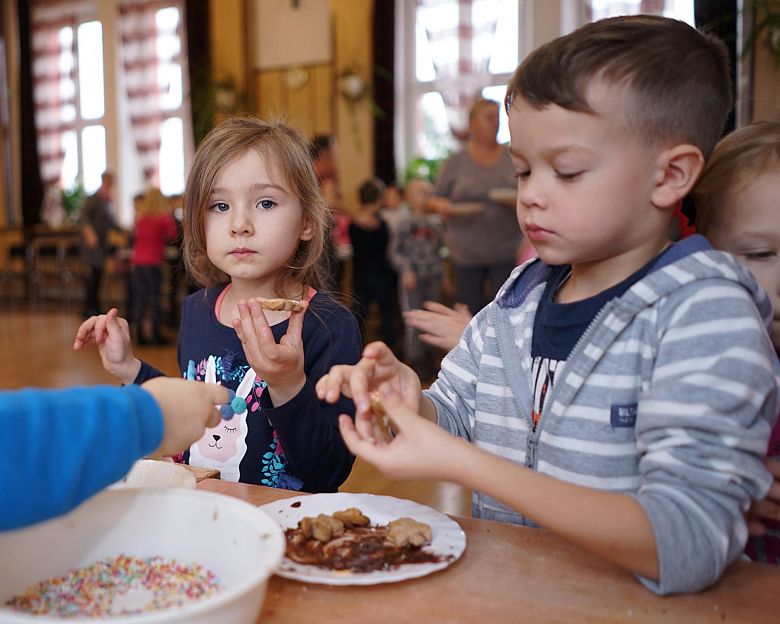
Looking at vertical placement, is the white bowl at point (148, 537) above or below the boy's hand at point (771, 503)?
above

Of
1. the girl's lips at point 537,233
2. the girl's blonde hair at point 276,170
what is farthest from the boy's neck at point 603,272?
the girl's blonde hair at point 276,170

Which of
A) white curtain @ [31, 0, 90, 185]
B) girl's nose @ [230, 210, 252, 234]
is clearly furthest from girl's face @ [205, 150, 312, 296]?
white curtain @ [31, 0, 90, 185]

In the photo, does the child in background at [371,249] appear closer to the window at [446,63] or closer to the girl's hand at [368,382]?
the window at [446,63]

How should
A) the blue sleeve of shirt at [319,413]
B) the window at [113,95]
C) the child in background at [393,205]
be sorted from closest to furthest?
the blue sleeve of shirt at [319,413], the child in background at [393,205], the window at [113,95]

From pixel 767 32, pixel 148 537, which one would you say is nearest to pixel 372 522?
pixel 148 537

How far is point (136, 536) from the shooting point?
764 millimetres

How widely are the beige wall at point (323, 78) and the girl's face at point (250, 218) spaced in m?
6.50

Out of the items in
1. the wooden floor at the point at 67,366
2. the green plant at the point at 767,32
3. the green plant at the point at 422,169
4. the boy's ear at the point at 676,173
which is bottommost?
the wooden floor at the point at 67,366

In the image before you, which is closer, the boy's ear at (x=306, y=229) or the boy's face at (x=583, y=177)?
the boy's face at (x=583, y=177)

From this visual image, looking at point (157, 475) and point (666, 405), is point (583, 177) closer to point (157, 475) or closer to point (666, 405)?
point (666, 405)

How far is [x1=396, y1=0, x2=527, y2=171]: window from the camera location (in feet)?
24.7

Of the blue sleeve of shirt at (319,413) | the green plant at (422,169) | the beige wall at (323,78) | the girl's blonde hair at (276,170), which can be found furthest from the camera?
the beige wall at (323,78)

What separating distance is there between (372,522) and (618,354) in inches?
13.7

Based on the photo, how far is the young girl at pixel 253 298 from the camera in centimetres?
140
